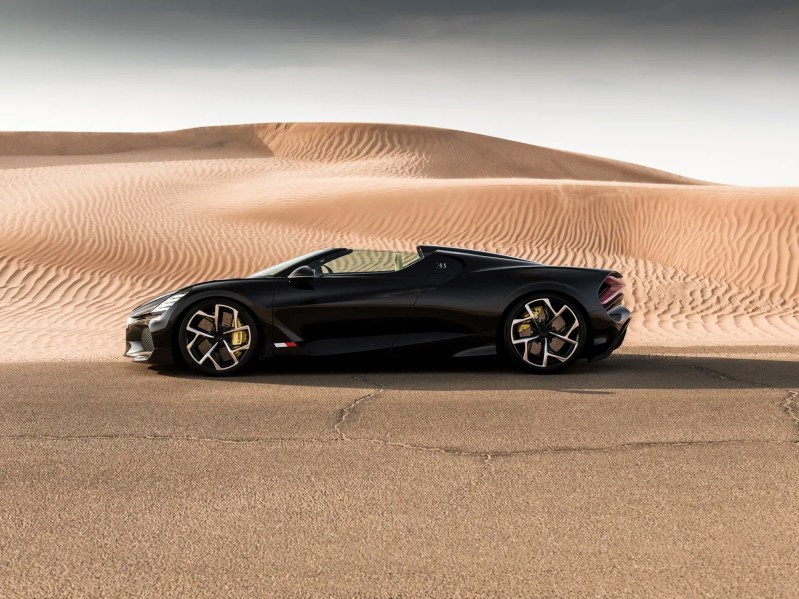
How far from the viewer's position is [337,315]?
7484 millimetres

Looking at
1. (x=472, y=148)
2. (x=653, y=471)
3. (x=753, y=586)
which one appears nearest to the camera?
(x=753, y=586)

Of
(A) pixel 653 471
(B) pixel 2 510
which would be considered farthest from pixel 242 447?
(A) pixel 653 471

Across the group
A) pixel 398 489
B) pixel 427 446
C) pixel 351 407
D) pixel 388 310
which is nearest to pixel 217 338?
pixel 388 310

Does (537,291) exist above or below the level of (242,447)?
above

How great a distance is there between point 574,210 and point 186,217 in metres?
10.9

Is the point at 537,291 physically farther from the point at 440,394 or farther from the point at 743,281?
the point at 743,281

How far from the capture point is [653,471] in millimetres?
4500

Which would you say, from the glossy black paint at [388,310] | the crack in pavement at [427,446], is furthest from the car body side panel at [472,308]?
the crack in pavement at [427,446]

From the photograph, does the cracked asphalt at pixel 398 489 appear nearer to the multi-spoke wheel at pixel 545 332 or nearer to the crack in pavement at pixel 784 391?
the crack in pavement at pixel 784 391

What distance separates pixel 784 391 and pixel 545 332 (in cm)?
197

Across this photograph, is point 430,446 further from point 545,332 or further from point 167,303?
point 167,303

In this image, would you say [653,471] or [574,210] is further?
[574,210]

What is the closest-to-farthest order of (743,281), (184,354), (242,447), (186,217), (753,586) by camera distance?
(753,586), (242,447), (184,354), (743,281), (186,217)

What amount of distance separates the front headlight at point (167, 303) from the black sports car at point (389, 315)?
12 millimetres
